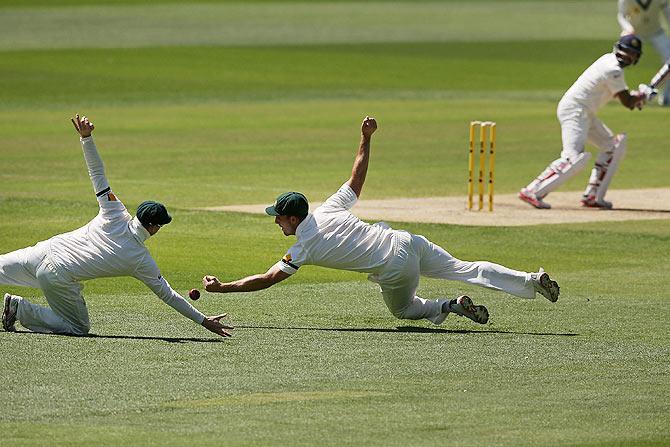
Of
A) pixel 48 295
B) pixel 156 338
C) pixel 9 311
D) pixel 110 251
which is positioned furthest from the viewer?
pixel 156 338

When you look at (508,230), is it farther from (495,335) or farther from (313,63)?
(313,63)

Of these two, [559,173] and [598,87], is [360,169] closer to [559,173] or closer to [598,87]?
[559,173]

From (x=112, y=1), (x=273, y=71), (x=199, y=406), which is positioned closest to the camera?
(x=199, y=406)

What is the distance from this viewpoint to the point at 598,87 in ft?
65.4

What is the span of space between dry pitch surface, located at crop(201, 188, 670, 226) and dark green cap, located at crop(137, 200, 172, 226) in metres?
7.34

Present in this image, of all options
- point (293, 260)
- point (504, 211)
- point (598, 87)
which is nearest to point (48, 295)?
point (293, 260)

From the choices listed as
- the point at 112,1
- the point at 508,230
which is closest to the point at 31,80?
the point at 508,230

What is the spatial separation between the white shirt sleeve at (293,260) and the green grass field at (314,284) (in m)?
0.53

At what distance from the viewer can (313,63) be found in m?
43.7

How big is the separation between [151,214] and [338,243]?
1440 millimetres

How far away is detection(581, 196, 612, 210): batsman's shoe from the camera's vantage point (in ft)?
66.6

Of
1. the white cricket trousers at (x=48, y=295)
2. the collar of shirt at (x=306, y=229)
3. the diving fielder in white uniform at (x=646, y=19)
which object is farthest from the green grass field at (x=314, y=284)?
the diving fielder in white uniform at (x=646, y=19)

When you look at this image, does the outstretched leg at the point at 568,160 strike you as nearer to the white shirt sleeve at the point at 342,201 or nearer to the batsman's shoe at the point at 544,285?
the batsman's shoe at the point at 544,285

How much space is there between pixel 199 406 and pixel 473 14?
59643 millimetres
